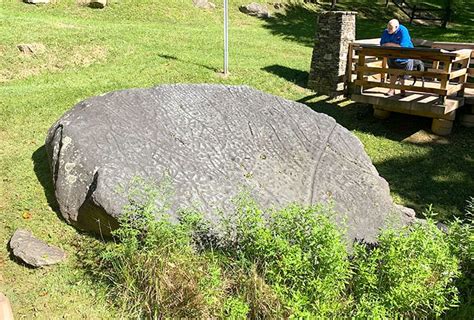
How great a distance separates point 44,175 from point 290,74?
777cm

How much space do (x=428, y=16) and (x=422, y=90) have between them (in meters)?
21.6

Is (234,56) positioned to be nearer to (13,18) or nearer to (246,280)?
(13,18)

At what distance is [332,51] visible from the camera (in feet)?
36.4

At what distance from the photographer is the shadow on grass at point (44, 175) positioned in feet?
18.4

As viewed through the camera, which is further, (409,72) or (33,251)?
(409,72)

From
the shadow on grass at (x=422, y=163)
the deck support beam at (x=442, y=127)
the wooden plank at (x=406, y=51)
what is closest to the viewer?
the shadow on grass at (x=422, y=163)

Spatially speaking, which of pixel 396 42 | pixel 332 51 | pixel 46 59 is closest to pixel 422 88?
pixel 396 42

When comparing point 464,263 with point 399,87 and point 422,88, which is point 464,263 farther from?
point 399,87

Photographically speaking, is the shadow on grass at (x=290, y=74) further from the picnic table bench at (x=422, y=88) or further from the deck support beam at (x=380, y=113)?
the deck support beam at (x=380, y=113)

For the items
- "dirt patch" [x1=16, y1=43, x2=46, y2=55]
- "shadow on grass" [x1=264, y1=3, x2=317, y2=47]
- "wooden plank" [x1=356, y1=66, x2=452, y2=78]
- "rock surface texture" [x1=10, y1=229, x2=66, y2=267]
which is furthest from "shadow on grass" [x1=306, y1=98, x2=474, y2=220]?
"shadow on grass" [x1=264, y1=3, x2=317, y2=47]

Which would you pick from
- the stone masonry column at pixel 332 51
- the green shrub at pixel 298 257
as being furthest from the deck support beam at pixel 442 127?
the green shrub at pixel 298 257

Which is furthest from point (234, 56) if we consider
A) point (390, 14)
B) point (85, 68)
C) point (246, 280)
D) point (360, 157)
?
point (390, 14)

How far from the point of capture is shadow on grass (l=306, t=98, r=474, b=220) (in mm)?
7098

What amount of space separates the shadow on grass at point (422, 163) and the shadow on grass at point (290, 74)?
1.59m
